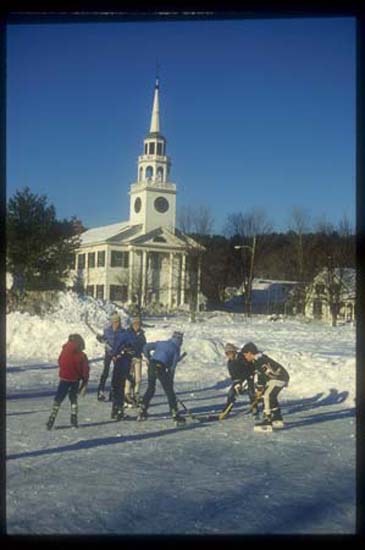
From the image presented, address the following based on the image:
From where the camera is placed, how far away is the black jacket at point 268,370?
860 cm

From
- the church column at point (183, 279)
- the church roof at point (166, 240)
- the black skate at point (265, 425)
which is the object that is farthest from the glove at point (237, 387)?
the church column at point (183, 279)

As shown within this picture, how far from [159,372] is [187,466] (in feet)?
8.25

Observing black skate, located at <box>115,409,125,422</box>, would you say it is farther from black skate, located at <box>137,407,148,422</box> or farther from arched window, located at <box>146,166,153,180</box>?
arched window, located at <box>146,166,153,180</box>

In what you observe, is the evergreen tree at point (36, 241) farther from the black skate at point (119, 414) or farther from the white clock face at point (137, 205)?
the black skate at point (119, 414)

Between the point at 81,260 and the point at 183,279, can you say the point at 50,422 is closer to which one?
the point at 81,260

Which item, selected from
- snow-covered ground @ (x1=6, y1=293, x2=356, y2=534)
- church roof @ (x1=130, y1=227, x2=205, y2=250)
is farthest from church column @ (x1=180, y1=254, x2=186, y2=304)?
snow-covered ground @ (x1=6, y1=293, x2=356, y2=534)

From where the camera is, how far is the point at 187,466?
6.40 metres

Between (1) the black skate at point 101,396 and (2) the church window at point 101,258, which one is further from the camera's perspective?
(2) the church window at point 101,258

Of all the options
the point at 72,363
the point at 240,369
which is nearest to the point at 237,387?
the point at 240,369

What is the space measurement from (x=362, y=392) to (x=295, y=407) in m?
6.64

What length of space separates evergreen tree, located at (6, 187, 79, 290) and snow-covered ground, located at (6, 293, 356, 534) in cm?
277

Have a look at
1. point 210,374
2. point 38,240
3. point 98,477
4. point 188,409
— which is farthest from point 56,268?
point 98,477

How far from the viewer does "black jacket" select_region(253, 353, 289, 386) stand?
860cm

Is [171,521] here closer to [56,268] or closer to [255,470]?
[255,470]
